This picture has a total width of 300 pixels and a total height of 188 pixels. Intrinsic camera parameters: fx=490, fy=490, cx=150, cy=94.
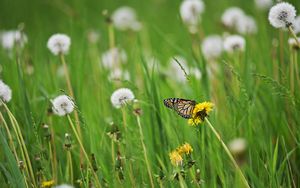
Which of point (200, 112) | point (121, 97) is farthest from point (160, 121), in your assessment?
point (200, 112)

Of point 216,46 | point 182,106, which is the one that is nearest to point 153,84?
point 182,106

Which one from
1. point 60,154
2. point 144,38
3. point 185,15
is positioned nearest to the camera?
point 60,154

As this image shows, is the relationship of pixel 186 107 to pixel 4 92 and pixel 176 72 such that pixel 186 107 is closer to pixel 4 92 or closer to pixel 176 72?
pixel 4 92

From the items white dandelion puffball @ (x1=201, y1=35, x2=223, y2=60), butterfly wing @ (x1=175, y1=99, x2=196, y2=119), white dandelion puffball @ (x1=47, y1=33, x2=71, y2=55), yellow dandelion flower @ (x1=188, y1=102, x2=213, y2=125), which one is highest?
white dandelion puffball @ (x1=201, y1=35, x2=223, y2=60)

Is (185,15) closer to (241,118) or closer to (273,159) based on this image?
(241,118)

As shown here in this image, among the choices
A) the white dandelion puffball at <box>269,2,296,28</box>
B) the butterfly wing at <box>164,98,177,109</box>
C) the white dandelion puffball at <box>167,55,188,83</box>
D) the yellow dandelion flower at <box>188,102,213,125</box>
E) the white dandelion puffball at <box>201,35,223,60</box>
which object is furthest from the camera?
the white dandelion puffball at <box>201,35,223,60</box>

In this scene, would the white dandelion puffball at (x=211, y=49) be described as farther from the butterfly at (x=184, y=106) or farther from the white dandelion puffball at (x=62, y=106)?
the butterfly at (x=184, y=106)

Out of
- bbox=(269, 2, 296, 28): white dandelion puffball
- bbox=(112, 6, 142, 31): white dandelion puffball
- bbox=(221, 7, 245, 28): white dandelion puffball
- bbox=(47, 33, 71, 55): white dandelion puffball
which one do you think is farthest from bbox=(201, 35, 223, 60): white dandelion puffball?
bbox=(269, 2, 296, 28): white dandelion puffball

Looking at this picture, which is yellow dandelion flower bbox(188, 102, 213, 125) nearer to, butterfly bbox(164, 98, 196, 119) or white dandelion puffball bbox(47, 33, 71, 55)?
butterfly bbox(164, 98, 196, 119)
